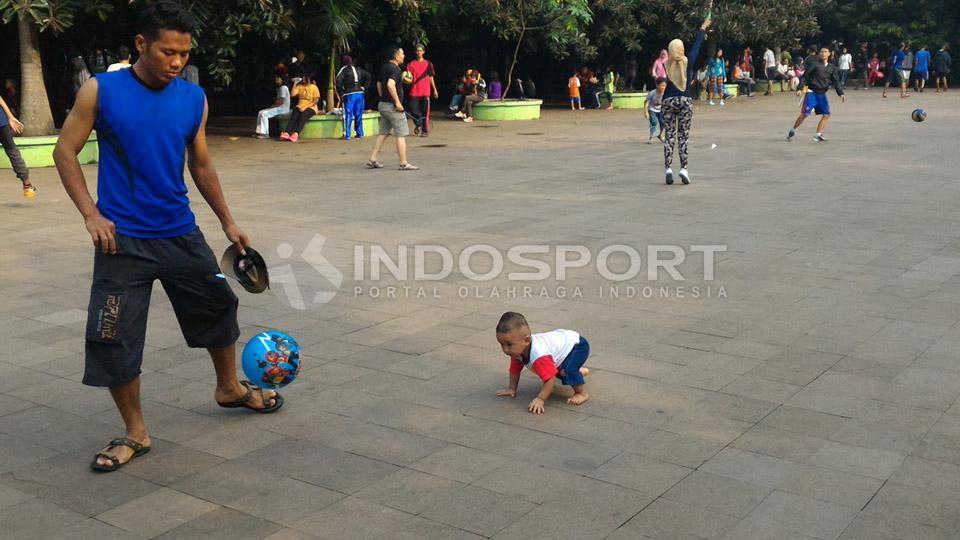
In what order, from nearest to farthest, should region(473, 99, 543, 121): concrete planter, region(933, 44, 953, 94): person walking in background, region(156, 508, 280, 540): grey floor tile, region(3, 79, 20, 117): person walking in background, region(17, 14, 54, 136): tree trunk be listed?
region(156, 508, 280, 540): grey floor tile < region(17, 14, 54, 136): tree trunk < region(3, 79, 20, 117): person walking in background < region(473, 99, 543, 121): concrete planter < region(933, 44, 953, 94): person walking in background

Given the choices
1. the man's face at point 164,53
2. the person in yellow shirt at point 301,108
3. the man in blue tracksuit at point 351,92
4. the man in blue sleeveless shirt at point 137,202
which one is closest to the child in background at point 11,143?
the man in blue tracksuit at point 351,92

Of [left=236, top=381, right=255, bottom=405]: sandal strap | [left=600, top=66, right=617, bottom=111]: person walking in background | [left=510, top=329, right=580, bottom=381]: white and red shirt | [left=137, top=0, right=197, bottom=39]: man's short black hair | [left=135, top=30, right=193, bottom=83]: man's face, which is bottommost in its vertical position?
[left=236, top=381, right=255, bottom=405]: sandal strap

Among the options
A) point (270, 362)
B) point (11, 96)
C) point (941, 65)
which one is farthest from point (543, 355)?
point (941, 65)

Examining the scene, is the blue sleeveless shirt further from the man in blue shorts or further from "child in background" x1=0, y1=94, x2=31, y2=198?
the man in blue shorts

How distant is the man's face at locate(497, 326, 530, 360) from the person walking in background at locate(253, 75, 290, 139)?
1536 cm

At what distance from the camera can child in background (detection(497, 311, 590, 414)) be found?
499 centimetres

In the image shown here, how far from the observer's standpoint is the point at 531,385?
5.47 meters

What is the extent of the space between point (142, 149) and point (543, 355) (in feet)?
6.77

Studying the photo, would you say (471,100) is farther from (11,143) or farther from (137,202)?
(137,202)

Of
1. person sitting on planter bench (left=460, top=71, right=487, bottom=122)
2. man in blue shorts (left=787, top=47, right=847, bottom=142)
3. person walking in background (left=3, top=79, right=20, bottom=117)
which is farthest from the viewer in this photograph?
person sitting on planter bench (left=460, top=71, right=487, bottom=122)

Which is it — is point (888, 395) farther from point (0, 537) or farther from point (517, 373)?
point (0, 537)

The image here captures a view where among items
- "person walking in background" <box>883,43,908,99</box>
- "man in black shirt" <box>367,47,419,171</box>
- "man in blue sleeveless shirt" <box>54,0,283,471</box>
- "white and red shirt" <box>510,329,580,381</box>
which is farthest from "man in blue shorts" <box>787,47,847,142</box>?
"person walking in background" <box>883,43,908,99</box>

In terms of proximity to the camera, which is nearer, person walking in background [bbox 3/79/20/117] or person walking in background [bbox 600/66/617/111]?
person walking in background [bbox 3/79/20/117]

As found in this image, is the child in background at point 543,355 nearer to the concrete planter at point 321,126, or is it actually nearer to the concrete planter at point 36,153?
the concrete planter at point 36,153
